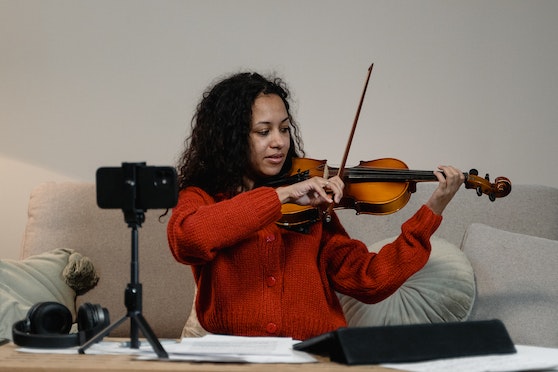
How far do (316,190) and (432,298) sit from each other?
2.03 ft

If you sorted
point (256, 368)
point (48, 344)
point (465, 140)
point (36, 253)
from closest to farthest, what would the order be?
point (256, 368) → point (48, 344) → point (36, 253) → point (465, 140)

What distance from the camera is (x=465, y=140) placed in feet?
8.14

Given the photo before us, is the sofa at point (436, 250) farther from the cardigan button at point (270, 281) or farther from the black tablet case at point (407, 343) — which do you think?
the black tablet case at point (407, 343)

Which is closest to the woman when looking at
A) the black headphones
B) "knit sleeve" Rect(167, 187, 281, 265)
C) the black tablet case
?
"knit sleeve" Rect(167, 187, 281, 265)

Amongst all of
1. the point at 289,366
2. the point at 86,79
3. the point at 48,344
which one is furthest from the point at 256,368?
the point at 86,79

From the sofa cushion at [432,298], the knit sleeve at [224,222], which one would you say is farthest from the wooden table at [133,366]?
the sofa cushion at [432,298]

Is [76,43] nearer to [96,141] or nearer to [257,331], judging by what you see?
[96,141]

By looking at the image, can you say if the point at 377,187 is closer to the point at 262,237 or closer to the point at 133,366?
the point at 262,237

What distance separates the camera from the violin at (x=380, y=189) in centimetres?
167

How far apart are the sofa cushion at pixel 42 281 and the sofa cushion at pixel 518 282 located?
1092 mm

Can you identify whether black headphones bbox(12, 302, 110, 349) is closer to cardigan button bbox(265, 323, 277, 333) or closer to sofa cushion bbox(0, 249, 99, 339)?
cardigan button bbox(265, 323, 277, 333)

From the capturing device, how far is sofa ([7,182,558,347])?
1.95 metres

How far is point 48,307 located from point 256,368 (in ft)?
1.41

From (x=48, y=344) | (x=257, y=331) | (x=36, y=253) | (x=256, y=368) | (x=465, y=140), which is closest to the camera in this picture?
(x=256, y=368)
